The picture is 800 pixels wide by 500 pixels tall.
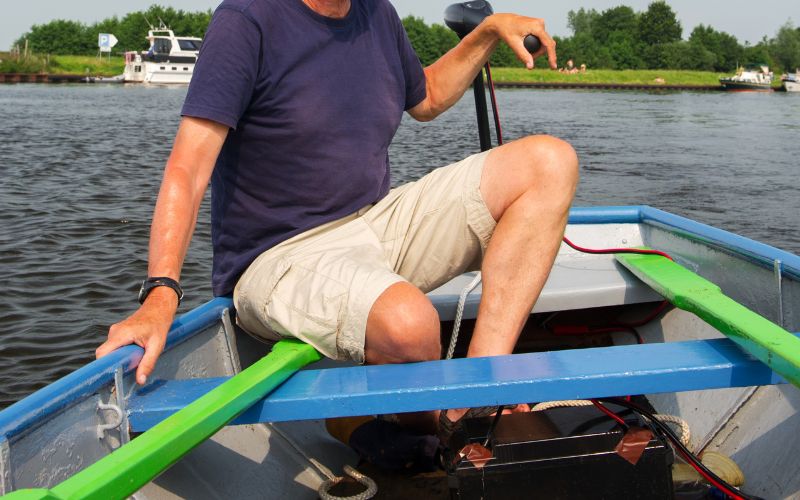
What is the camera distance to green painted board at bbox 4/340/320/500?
1.21m

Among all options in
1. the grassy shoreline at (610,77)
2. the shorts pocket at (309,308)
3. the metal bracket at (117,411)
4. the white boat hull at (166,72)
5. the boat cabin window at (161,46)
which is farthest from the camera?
the grassy shoreline at (610,77)

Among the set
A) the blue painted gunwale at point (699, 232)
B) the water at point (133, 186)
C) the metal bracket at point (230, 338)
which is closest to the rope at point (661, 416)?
the blue painted gunwale at point (699, 232)

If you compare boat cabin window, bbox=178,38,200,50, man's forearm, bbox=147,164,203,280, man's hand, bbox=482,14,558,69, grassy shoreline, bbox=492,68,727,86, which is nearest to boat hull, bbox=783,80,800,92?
grassy shoreline, bbox=492,68,727,86

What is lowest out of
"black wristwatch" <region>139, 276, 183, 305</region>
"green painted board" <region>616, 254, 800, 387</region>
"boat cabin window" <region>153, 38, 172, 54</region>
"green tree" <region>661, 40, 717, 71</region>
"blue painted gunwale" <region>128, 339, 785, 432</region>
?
"blue painted gunwale" <region>128, 339, 785, 432</region>

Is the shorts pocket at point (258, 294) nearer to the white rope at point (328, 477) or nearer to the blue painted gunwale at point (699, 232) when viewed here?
the white rope at point (328, 477)

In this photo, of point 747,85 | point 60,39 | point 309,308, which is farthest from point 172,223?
point 60,39

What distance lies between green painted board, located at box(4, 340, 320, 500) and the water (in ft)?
9.73

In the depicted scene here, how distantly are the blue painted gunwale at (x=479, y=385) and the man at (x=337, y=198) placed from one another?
173 millimetres

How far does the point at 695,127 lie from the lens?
2072cm

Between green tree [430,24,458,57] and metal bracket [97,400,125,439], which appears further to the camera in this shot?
green tree [430,24,458,57]

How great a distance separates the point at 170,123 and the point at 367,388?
19365 millimetres

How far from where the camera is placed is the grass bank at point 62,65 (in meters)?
50.6

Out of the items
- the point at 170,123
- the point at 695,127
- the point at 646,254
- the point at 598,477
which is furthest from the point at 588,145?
the point at 598,477

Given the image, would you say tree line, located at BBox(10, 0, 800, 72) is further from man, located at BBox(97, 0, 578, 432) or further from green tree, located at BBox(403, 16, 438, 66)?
man, located at BBox(97, 0, 578, 432)
